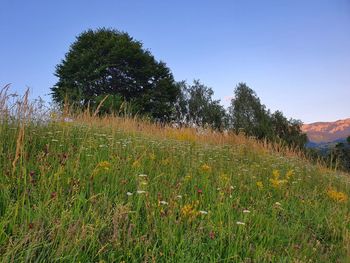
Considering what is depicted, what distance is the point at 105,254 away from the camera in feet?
8.09

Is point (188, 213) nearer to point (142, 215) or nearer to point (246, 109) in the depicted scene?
point (142, 215)

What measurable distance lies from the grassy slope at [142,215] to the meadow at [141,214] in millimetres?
11

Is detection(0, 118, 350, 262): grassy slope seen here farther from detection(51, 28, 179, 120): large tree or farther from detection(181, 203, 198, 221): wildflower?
detection(51, 28, 179, 120): large tree

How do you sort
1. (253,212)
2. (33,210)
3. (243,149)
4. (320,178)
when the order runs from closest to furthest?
1. (33,210)
2. (253,212)
3. (320,178)
4. (243,149)

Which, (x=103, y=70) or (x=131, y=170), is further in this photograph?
(x=103, y=70)

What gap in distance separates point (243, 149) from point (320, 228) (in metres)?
4.95

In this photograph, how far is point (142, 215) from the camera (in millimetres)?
3154

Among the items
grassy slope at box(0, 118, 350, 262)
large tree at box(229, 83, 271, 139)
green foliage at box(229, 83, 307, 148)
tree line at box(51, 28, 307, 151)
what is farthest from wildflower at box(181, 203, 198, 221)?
large tree at box(229, 83, 271, 139)

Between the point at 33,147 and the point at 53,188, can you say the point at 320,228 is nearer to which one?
the point at 53,188

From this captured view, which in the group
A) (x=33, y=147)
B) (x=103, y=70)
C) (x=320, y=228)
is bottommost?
(x=320, y=228)

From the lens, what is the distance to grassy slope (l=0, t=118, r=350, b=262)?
241 centimetres

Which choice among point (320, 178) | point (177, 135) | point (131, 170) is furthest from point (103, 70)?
point (131, 170)

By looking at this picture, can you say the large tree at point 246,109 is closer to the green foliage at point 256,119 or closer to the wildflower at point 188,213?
the green foliage at point 256,119

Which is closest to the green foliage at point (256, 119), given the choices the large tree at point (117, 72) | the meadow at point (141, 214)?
the large tree at point (117, 72)
